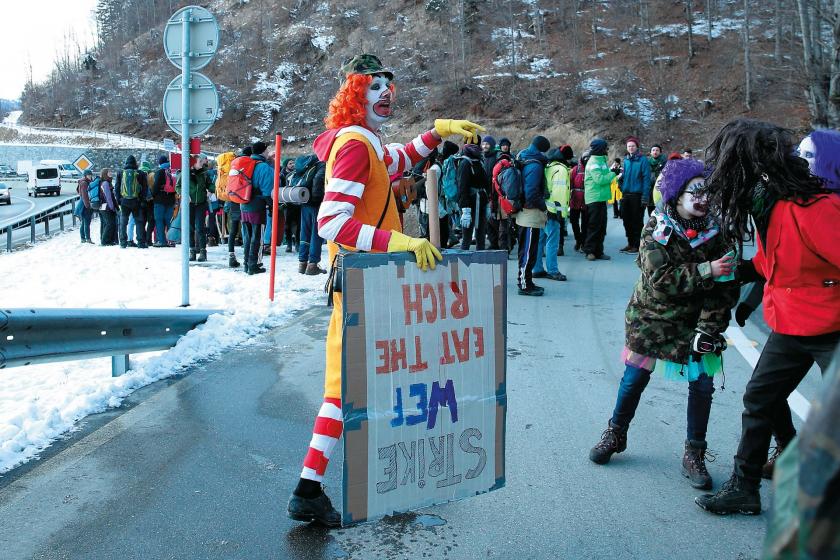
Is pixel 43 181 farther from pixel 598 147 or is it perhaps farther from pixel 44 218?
pixel 598 147

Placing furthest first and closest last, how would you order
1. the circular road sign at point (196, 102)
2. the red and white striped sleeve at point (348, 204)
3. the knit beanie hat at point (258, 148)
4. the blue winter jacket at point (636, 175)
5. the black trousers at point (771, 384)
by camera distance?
1. the blue winter jacket at point (636, 175)
2. the knit beanie hat at point (258, 148)
3. the circular road sign at point (196, 102)
4. the black trousers at point (771, 384)
5. the red and white striped sleeve at point (348, 204)

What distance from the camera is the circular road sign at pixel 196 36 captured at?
936 cm

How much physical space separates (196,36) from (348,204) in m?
6.97

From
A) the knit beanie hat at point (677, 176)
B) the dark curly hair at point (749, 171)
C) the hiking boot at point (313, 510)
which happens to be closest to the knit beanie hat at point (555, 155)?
the knit beanie hat at point (677, 176)

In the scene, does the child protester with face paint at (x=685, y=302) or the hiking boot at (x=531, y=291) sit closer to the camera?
the child protester with face paint at (x=685, y=302)

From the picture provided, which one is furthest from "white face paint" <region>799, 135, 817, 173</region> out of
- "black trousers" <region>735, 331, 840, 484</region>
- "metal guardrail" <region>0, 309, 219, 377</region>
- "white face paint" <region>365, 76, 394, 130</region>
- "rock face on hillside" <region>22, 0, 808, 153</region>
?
"rock face on hillside" <region>22, 0, 808, 153</region>

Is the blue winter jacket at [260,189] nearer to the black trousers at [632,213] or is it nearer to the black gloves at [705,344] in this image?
the black trousers at [632,213]

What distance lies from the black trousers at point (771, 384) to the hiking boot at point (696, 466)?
304 mm

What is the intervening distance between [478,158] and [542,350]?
19.9 feet

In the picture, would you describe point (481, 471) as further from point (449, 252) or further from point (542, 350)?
point (542, 350)

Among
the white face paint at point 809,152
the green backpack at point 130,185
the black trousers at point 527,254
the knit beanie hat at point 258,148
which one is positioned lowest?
the black trousers at point 527,254

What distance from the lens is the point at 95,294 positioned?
10945 millimetres

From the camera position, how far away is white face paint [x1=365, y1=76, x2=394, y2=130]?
3.81 metres

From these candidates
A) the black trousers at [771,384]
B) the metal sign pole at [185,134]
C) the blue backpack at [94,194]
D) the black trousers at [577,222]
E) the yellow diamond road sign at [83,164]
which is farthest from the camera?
the yellow diamond road sign at [83,164]
